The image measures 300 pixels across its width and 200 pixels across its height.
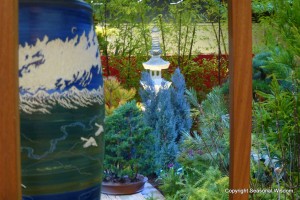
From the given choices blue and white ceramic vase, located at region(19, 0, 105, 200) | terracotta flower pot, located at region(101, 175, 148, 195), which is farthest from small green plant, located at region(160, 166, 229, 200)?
blue and white ceramic vase, located at region(19, 0, 105, 200)

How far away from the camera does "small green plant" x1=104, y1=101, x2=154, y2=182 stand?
224cm

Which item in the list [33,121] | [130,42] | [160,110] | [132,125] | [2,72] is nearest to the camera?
[2,72]

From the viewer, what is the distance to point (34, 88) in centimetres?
58

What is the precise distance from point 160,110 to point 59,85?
7.19 ft

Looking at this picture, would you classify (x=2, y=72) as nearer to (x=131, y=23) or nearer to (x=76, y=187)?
(x=76, y=187)

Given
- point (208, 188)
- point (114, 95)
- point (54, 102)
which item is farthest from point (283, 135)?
point (114, 95)

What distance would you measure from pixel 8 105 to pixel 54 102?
21cm

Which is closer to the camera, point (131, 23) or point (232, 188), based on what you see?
point (232, 188)

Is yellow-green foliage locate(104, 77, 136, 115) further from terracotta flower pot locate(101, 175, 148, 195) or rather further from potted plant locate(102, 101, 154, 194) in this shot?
terracotta flower pot locate(101, 175, 148, 195)

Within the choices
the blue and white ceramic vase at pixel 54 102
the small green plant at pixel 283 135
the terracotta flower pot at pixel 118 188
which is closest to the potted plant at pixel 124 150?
the terracotta flower pot at pixel 118 188

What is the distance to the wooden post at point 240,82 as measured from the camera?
1.50ft

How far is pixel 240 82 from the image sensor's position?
46 centimetres

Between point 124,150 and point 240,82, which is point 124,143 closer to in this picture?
point 124,150

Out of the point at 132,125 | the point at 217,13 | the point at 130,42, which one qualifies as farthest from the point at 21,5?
the point at 217,13
